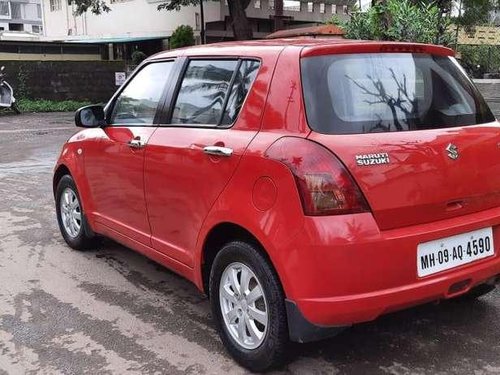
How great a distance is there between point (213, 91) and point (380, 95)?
99 centimetres

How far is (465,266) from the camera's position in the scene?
297 cm

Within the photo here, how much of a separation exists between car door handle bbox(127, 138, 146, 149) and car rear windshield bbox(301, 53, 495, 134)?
4.51 feet

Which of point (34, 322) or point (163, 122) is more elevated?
point (163, 122)

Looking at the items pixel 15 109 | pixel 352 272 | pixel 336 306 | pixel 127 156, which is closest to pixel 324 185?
pixel 352 272

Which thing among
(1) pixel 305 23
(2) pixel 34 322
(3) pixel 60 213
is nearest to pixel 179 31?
(1) pixel 305 23

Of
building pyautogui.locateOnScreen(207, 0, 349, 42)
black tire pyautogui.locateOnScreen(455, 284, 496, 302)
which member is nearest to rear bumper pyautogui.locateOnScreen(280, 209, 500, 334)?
black tire pyautogui.locateOnScreen(455, 284, 496, 302)

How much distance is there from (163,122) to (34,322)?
1.49 metres

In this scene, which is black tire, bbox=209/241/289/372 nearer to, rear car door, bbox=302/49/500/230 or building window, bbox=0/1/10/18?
rear car door, bbox=302/49/500/230

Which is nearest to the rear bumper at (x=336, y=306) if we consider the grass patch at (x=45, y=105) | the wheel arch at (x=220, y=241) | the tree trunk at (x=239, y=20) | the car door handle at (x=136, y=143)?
the wheel arch at (x=220, y=241)

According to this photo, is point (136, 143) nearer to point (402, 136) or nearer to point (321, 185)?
point (321, 185)

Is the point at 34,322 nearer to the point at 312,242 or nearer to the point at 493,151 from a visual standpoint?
the point at 312,242

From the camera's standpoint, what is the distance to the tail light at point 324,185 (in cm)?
267

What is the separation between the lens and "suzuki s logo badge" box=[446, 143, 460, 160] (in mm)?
2953

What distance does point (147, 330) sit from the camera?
363 centimetres
